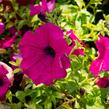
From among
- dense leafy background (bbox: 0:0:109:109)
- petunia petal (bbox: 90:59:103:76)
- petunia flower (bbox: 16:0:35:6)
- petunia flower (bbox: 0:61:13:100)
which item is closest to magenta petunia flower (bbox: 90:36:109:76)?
petunia petal (bbox: 90:59:103:76)

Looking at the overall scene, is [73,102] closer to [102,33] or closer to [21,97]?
[21,97]

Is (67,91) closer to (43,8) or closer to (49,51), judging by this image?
(49,51)

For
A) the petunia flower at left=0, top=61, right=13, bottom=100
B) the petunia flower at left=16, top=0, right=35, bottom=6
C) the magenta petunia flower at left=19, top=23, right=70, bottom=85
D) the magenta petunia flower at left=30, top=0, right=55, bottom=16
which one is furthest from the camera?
the petunia flower at left=16, top=0, right=35, bottom=6

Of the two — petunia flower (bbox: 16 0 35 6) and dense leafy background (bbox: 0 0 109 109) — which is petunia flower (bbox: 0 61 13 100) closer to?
dense leafy background (bbox: 0 0 109 109)

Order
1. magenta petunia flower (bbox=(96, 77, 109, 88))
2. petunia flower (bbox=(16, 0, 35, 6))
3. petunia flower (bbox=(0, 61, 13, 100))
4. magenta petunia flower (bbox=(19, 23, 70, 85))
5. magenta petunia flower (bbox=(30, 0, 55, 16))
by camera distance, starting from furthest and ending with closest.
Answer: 1. petunia flower (bbox=(16, 0, 35, 6))
2. magenta petunia flower (bbox=(30, 0, 55, 16))
3. petunia flower (bbox=(0, 61, 13, 100))
4. magenta petunia flower (bbox=(96, 77, 109, 88))
5. magenta petunia flower (bbox=(19, 23, 70, 85))

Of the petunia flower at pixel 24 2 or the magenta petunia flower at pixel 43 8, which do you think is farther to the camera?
the petunia flower at pixel 24 2

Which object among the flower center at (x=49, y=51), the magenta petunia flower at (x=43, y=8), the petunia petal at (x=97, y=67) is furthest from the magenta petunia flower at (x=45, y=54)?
the magenta petunia flower at (x=43, y=8)

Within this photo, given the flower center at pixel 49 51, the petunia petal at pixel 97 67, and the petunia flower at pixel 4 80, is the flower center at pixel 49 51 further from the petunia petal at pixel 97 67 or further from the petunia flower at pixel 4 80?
the petunia flower at pixel 4 80

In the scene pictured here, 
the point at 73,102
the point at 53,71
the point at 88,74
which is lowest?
the point at 73,102

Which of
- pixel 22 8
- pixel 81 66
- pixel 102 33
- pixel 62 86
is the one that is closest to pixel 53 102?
pixel 62 86
